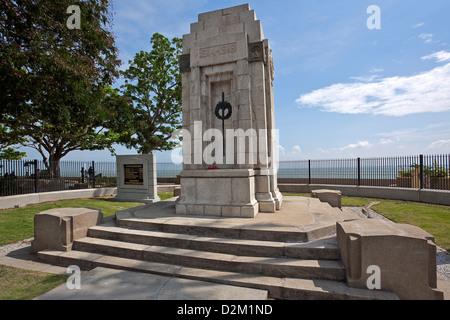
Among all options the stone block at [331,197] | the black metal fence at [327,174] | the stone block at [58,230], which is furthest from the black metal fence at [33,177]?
the stone block at [331,197]

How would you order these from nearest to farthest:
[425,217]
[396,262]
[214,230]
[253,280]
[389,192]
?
1. [396,262]
2. [253,280]
3. [214,230]
4. [425,217]
5. [389,192]

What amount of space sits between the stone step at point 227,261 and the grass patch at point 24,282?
3.23 feet

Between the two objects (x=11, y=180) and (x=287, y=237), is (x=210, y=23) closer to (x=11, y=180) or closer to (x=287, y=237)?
(x=287, y=237)

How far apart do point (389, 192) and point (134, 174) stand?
49.8 ft

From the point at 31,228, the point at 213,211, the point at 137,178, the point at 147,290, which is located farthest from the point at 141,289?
the point at 137,178

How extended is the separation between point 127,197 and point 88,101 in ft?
19.4

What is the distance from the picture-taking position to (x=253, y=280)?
12.2ft

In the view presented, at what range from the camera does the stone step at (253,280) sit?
3299 millimetres

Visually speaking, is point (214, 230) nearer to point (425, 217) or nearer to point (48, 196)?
point (425, 217)

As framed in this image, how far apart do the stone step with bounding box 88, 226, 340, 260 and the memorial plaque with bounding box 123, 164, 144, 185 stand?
865 centimetres

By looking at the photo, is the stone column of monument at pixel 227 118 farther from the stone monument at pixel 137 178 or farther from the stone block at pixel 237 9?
the stone monument at pixel 137 178

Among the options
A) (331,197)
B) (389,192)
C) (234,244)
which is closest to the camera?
(234,244)

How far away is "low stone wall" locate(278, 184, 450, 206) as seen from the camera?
11109 mm

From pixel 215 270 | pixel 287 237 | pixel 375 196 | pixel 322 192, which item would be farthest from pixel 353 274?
pixel 375 196
